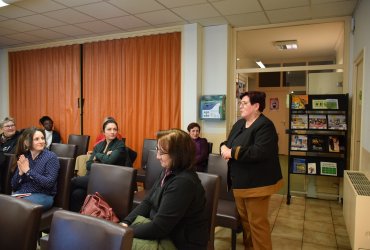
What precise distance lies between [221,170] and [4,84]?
5799mm

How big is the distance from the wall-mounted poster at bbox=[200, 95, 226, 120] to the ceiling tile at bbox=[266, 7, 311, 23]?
1.32 metres

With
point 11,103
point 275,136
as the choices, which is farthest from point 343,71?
point 11,103

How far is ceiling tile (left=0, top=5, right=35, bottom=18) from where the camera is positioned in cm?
388

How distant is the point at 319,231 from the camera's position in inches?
127

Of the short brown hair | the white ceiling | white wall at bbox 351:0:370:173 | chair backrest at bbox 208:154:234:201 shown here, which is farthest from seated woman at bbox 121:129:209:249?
the white ceiling

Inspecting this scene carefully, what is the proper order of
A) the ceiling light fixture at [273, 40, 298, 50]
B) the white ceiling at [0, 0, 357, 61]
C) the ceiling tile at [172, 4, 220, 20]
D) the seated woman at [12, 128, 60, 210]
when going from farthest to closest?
the ceiling light fixture at [273, 40, 298, 50] < the ceiling tile at [172, 4, 220, 20] < the white ceiling at [0, 0, 357, 61] < the seated woman at [12, 128, 60, 210]

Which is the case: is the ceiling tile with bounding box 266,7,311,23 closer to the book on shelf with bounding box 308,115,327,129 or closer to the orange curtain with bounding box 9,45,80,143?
the book on shelf with bounding box 308,115,327,129

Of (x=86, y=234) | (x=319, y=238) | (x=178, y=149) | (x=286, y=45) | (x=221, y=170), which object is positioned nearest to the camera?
(x=86, y=234)

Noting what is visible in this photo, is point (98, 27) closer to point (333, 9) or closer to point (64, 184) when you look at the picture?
point (64, 184)

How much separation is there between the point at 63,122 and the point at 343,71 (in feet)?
16.2

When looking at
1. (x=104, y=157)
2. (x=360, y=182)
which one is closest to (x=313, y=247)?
(x=360, y=182)

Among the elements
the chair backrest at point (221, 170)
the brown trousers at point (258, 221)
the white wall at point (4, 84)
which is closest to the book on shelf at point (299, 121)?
the chair backrest at point (221, 170)

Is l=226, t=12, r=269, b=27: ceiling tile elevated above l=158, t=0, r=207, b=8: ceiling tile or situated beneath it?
elevated above

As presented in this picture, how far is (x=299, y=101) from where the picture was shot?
4246 millimetres
